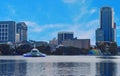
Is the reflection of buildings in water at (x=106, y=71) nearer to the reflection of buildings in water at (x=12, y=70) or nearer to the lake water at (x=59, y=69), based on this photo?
the lake water at (x=59, y=69)

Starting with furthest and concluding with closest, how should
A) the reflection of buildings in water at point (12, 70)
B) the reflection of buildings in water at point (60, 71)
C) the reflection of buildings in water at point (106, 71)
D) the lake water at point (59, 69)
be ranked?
the lake water at point (59, 69) → the reflection of buildings in water at point (60, 71) → the reflection of buildings in water at point (106, 71) → the reflection of buildings in water at point (12, 70)

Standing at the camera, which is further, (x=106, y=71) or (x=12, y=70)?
(x=12, y=70)

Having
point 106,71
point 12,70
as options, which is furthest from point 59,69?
point 106,71

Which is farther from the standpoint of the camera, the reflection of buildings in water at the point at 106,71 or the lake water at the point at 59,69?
the lake water at the point at 59,69

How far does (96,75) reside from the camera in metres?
44.2

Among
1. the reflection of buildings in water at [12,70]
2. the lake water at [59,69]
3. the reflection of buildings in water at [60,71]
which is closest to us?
the reflection of buildings in water at [12,70]

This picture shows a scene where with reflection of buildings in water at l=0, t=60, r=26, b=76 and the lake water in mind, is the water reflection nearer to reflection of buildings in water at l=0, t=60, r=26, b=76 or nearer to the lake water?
the lake water

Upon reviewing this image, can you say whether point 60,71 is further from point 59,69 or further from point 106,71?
point 106,71

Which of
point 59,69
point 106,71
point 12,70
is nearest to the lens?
point 106,71

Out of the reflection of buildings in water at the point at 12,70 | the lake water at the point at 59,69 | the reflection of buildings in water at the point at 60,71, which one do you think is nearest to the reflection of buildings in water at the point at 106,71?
the lake water at the point at 59,69

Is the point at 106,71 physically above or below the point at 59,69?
above

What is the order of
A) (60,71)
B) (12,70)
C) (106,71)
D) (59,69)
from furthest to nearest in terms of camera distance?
1. (59,69)
2. (12,70)
3. (60,71)
4. (106,71)

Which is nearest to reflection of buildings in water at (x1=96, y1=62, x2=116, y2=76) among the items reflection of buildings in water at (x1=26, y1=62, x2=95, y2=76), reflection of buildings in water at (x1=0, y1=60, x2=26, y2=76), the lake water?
the lake water

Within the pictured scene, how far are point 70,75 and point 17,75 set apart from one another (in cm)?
596
